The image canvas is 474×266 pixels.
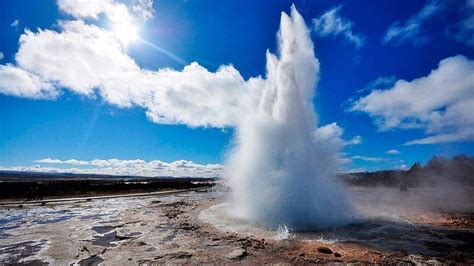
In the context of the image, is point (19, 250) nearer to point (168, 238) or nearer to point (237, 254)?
point (168, 238)

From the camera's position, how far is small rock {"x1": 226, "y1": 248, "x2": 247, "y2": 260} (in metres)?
9.69

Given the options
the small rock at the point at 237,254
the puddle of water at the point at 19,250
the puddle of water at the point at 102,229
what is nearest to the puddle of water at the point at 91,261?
the puddle of water at the point at 19,250

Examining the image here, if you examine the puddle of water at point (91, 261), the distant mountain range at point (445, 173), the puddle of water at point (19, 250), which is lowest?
the puddle of water at point (91, 261)

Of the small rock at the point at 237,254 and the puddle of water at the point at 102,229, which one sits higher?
the puddle of water at the point at 102,229

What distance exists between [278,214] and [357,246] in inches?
208

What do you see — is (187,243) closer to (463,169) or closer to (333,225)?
(333,225)

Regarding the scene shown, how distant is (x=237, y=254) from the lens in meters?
9.98

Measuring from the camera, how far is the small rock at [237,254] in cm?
969

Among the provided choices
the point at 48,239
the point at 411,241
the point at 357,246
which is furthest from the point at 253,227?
the point at 48,239

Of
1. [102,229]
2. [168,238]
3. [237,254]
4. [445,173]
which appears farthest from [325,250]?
[445,173]

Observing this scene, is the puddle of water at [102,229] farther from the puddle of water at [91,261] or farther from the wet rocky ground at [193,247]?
the puddle of water at [91,261]

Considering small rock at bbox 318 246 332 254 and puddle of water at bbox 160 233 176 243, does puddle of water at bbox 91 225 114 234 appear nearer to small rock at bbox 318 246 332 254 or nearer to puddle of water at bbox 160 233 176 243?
puddle of water at bbox 160 233 176 243

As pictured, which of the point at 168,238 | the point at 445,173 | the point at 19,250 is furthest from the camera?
the point at 445,173

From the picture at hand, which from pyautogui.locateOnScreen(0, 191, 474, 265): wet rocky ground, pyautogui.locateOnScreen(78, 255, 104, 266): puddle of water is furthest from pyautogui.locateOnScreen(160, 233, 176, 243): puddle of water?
pyautogui.locateOnScreen(78, 255, 104, 266): puddle of water
